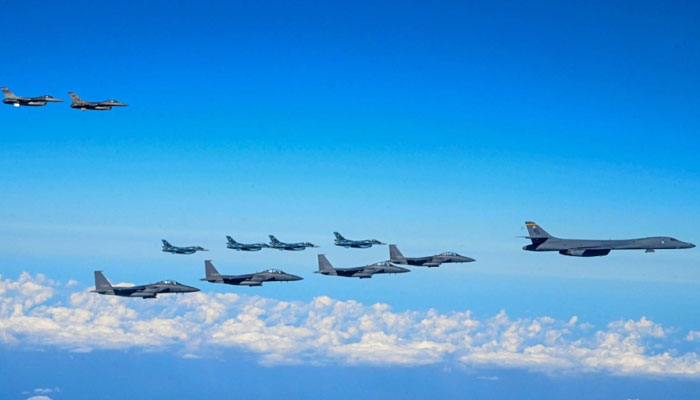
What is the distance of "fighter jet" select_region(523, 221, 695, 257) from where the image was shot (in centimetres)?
15025

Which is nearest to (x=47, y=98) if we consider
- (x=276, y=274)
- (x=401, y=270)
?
(x=276, y=274)

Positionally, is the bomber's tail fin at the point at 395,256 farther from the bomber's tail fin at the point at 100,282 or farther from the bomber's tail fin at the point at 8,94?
the bomber's tail fin at the point at 8,94

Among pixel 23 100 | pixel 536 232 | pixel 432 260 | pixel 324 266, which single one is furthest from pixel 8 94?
pixel 536 232

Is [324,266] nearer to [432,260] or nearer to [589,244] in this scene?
[432,260]

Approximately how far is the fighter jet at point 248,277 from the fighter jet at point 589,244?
5568 cm

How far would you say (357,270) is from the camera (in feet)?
501

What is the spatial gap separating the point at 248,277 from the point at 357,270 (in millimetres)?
25232

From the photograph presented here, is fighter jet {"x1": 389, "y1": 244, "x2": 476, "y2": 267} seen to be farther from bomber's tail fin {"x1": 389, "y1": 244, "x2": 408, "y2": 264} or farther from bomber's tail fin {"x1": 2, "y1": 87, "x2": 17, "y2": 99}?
bomber's tail fin {"x1": 2, "y1": 87, "x2": 17, "y2": 99}

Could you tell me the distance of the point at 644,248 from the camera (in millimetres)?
150750

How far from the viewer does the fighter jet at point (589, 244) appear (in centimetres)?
15025

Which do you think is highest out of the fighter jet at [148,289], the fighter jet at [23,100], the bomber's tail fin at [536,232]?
the fighter jet at [23,100]

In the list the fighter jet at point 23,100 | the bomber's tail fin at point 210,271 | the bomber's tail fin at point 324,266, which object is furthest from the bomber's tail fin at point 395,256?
the fighter jet at point 23,100

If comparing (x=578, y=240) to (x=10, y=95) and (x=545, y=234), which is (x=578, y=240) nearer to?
(x=545, y=234)

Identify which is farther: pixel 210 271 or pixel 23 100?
pixel 210 271
